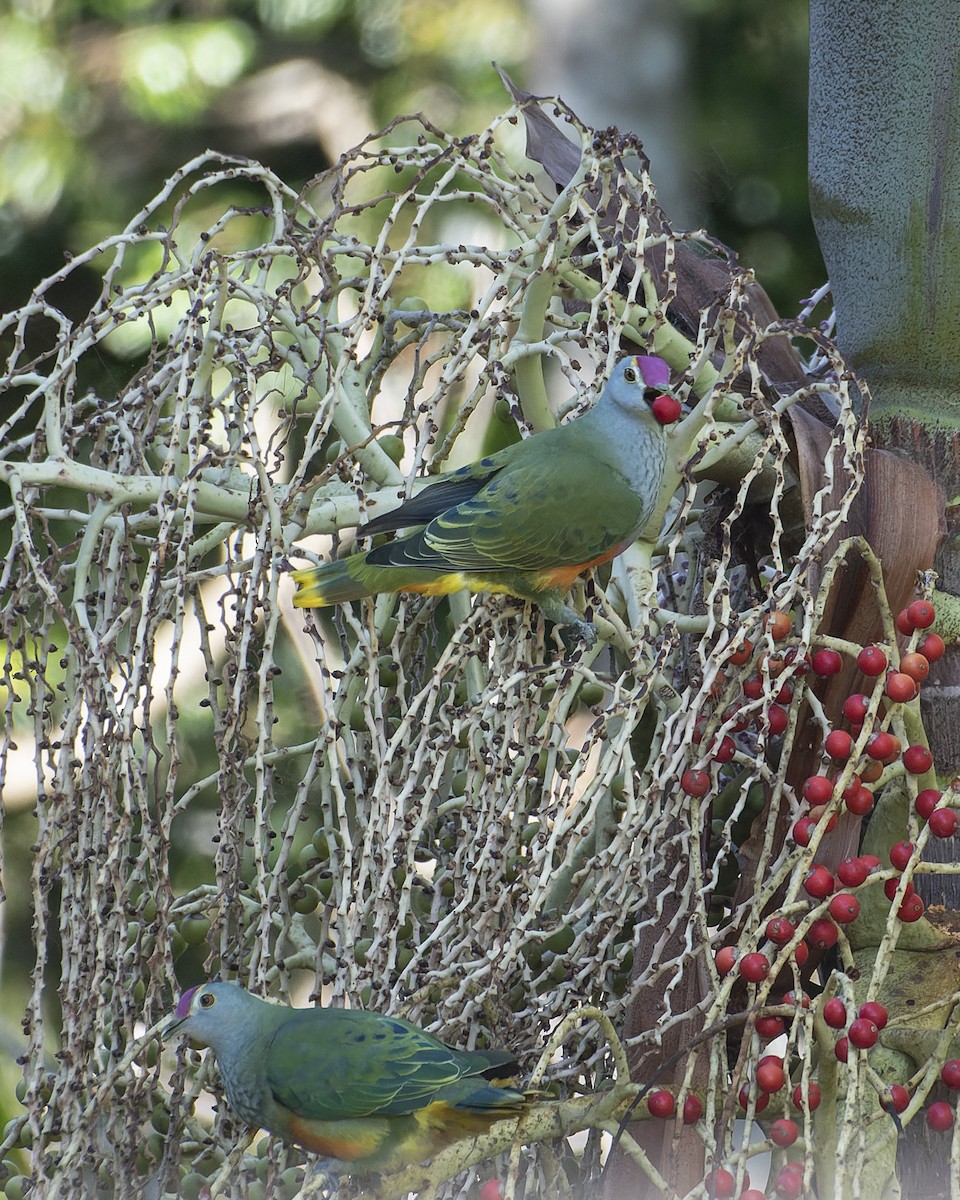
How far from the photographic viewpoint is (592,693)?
1.47 meters

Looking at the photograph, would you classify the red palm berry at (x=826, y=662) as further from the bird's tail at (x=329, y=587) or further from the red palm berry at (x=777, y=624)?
the bird's tail at (x=329, y=587)

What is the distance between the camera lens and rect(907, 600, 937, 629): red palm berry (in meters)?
1.31

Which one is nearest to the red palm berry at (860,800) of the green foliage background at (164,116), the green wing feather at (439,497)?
the green wing feather at (439,497)

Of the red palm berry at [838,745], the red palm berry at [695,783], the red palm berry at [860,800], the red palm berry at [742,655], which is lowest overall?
the red palm berry at [860,800]

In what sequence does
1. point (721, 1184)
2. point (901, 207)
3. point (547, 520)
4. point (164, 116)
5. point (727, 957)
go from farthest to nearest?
point (164, 116) < point (901, 207) < point (547, 520) < point (727, 957) < point (721, 1184)

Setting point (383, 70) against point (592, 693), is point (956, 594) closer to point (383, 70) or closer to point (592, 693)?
point (592, 693)

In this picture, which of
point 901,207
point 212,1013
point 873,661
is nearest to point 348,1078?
point 212,1013

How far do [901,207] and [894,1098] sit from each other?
37.3 inches

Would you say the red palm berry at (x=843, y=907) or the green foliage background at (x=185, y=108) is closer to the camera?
the red palm berry at (x=843, y=907)

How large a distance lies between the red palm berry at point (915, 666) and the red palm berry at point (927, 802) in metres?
0.11

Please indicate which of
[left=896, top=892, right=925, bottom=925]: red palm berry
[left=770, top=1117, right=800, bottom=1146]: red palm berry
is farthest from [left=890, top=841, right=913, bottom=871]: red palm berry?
[left=770, top=1117, right=800, bottom=1146]: red palm berry

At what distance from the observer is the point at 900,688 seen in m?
1.26

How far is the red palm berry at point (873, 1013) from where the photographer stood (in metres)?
1.11

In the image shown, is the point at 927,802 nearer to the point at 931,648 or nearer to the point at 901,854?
the point at 901,854
